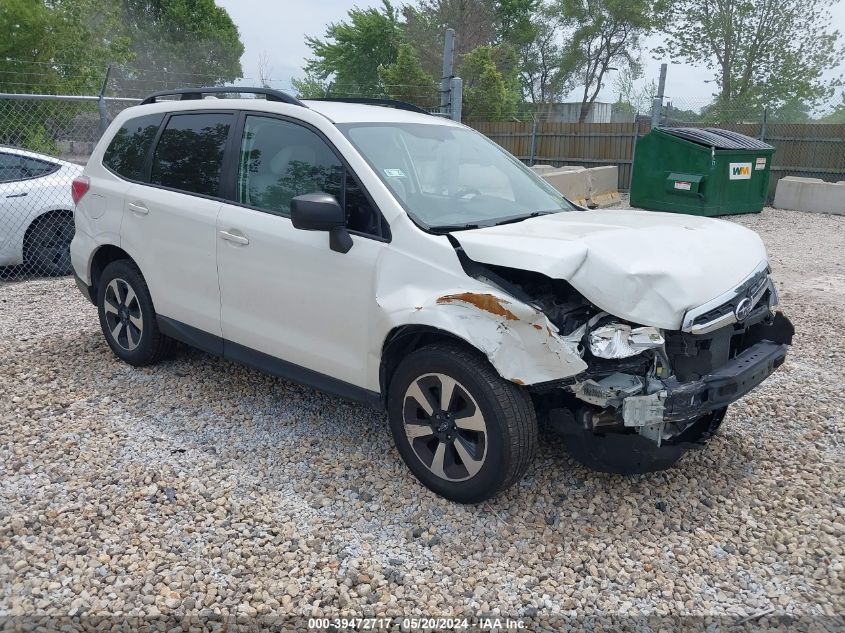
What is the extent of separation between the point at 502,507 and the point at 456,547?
0.37 meters

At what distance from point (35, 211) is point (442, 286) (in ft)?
20.9

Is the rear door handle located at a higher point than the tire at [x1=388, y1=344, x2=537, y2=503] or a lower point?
higher

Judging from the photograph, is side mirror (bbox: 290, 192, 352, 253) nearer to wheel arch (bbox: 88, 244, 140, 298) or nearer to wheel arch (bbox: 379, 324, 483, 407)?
wheel arch (bbox: 379, 324, 483, 407)

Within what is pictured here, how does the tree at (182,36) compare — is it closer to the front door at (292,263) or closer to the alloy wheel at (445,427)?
the front door at (292,263)

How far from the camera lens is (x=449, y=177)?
152 inches

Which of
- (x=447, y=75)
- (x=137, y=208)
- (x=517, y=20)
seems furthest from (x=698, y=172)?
(x=517, y=20)

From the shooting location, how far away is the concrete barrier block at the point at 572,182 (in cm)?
1292

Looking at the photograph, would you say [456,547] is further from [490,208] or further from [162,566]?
[490,208]

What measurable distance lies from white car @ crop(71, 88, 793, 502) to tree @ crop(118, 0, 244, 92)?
48.6 m

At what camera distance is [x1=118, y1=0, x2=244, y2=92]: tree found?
49.2 metres

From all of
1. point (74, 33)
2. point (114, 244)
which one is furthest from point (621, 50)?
point (114, 244)

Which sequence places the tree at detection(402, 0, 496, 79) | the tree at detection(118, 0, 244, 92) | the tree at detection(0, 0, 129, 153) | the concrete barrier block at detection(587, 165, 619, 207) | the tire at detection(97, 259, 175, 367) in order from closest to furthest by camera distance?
the tire at detection(97, 259, 175, 367), the concrete barrier block at detection(587, 165, 619, 207), the tree at detection(0, 0, 129, 153), the tree at detection(402, 0, 496, 79), the tree at detection(118, 0, 244, 92)

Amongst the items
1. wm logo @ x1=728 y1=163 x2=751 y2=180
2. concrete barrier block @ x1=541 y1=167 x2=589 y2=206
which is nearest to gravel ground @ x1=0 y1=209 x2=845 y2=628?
concrete barrier block @ x1=541 y1=167 x2=589 y2=206

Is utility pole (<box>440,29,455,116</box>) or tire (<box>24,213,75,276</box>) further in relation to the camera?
utility pole (<box>440,29,455,116</box>)
